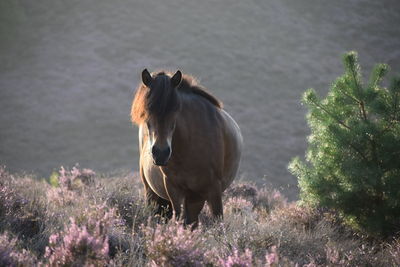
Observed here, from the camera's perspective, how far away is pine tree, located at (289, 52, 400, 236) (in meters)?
4.87

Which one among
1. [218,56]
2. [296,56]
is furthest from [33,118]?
[296,56]

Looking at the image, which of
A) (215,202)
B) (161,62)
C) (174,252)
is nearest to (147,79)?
(215,202)

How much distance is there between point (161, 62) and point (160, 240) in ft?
103

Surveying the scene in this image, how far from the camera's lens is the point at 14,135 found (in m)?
25.0

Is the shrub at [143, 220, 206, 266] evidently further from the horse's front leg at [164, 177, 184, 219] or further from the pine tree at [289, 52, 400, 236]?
the pine tree at [289, 52, 400, 236]

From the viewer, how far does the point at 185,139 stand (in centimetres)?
449

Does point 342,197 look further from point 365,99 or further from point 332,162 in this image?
point 365,99

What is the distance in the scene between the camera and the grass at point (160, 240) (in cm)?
264

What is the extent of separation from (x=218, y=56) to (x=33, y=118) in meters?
15.5

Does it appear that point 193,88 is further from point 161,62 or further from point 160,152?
point 161,62

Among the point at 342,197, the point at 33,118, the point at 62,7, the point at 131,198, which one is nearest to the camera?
the point at 342,197

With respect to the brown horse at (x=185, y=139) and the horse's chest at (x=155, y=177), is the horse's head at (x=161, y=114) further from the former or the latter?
the horse's chest at (x=155, y=177)

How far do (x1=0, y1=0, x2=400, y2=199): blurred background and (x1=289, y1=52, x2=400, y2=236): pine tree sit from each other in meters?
13.7

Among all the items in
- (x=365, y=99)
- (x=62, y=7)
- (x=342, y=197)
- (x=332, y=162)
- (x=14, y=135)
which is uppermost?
(x=62, y=7)
